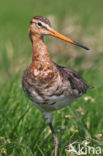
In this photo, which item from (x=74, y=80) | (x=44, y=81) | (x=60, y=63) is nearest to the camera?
(x=44, y=81)

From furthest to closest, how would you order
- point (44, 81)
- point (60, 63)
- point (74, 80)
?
point (60, 63), point (74, 80), point (44, 81)

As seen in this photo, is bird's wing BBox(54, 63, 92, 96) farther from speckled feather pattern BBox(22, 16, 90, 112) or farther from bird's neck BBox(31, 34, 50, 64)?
bird's neck BBox(31, 34, 50, 64)

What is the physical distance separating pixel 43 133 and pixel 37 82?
111 centimetres

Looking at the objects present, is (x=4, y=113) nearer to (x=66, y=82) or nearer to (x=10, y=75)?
(x=66, y=82)

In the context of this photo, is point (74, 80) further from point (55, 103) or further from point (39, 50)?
point (39, 50)

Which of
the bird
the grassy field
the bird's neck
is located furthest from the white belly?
the bird's neck

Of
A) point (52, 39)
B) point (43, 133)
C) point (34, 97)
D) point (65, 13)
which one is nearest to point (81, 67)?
point (52, 39)

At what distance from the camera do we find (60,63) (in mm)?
8859

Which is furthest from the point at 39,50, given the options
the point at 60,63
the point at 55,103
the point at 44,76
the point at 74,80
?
the point at 60,63

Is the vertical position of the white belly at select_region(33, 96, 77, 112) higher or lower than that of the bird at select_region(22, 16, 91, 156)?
lower

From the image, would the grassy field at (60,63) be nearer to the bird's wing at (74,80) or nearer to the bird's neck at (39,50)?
the bird's wing at (74,80)

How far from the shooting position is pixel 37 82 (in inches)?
221

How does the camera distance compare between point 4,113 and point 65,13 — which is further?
point 65,13

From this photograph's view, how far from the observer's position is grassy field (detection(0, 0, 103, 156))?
→ 6.02m
